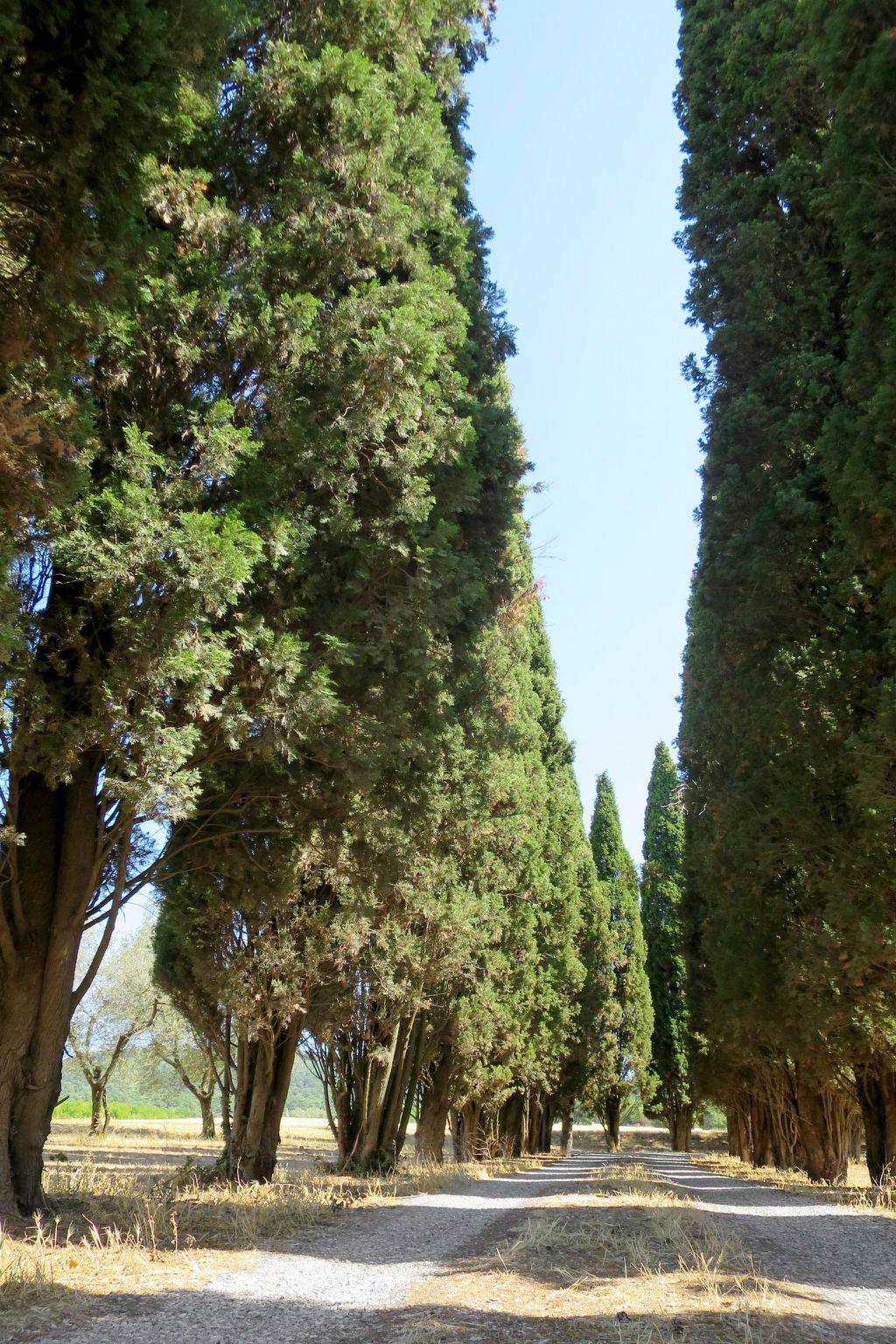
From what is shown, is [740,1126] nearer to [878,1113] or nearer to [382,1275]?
[878,1113]

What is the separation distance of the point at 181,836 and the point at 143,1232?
3.09 meters

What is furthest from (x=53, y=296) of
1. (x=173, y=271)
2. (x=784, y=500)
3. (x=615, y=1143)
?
(x=615, y=1143)

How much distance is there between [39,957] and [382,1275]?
3.45 m

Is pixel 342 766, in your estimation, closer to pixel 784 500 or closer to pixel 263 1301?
pixel 263 1301

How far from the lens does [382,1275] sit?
6250mm

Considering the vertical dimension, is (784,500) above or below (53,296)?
above

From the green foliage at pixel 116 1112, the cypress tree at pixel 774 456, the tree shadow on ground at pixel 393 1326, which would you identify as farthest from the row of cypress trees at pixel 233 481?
the green foliage at pixel 116 1112

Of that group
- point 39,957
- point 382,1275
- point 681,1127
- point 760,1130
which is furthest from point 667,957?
point 39,957

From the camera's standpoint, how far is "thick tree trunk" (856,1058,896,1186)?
606 inches

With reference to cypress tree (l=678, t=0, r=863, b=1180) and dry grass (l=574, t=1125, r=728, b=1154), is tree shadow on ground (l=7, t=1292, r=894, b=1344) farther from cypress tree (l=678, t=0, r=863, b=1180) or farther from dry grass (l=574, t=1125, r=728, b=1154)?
dry grass (l=574, t=1125, r=728, b=1154)

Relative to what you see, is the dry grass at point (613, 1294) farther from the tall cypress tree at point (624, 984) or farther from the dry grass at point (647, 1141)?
the dry grass at point (647, 1141)

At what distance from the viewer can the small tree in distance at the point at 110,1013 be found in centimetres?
3434

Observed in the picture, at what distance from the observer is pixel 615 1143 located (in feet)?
127

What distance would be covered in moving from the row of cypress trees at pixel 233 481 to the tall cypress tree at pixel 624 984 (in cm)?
2588
